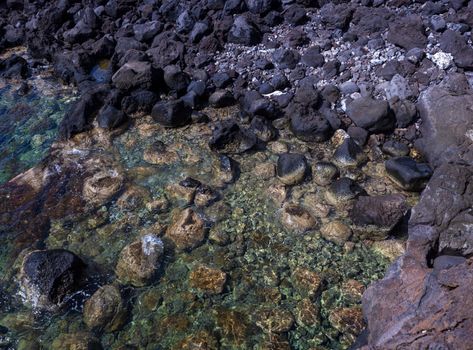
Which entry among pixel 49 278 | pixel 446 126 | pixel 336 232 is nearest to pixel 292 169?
pixel 336 232

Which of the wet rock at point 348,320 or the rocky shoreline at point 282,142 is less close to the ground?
the rocky shoreline at point 282,142

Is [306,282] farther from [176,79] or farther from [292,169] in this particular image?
[176,79]

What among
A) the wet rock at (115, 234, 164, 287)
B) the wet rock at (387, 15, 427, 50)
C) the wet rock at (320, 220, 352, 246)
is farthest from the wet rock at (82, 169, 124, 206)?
the wet rock at (387, 15, 427, 50)

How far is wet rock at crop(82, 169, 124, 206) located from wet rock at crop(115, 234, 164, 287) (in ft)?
3.60

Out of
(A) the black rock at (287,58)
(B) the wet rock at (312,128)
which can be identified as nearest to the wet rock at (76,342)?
(B) the wet rock at (312,128)

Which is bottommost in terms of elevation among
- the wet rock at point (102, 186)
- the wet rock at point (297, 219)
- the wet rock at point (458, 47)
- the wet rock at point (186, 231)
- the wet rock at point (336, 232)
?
the wet rock at point (336, 232)

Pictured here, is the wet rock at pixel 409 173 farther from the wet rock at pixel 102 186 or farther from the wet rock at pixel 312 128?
the wet rock at pixel 102 186

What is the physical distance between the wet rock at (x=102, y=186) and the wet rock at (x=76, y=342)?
82.1 inches

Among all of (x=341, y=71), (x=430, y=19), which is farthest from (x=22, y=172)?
A: (x=430, y=19)

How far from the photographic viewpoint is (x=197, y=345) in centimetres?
472

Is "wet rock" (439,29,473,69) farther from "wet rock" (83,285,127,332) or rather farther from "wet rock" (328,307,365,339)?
"wet rock" (83,285,127,332)

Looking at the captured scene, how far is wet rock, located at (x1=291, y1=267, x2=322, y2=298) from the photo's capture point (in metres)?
5.18

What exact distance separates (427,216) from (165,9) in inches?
293

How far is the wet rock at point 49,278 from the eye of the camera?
16.8 ft
